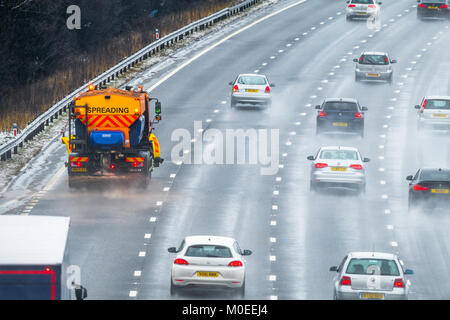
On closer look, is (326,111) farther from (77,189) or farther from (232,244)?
(232,244)

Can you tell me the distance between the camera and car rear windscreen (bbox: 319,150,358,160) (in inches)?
1602

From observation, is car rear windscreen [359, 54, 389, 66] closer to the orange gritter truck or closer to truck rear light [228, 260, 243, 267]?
the orange gritter truck

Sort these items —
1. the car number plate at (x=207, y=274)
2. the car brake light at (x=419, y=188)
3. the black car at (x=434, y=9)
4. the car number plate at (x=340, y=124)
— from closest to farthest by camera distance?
the car number plate at (x=207, y=274), the car brake light at (x=419, y=188), the car number plate at (x=340, y=124), the black car at (x=434, y=9)

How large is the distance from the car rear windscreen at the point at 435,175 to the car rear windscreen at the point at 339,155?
3.58 meters

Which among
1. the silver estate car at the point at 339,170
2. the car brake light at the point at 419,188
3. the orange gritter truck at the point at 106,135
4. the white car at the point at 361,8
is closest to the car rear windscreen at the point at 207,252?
→ the car brake light at the point at 419,188

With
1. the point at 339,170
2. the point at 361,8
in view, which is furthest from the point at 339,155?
the point at 361,8

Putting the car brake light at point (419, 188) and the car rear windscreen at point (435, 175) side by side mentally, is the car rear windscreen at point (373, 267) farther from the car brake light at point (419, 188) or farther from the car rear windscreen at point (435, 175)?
the car rear windscreen at point (435, 175)

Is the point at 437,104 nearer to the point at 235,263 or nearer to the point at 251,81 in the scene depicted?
the point at 251,81

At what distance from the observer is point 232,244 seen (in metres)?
27.6

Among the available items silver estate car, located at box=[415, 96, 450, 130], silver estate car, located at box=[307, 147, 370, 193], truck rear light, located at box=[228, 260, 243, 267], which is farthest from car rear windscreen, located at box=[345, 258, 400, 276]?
silver estate car, located at box=[415, 96, 450, 130]

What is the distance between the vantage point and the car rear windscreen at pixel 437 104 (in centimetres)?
5294

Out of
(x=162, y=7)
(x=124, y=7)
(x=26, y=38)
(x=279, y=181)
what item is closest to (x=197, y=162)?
(x=279, y=181)

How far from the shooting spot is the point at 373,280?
2548 cm

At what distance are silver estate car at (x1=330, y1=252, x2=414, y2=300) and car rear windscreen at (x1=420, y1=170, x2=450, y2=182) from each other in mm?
11802
